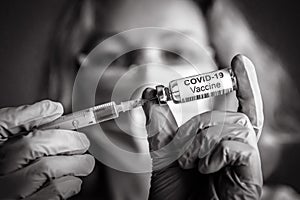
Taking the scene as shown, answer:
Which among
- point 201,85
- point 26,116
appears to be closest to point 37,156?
point 26,116

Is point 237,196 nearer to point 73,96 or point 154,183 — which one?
point 154,183

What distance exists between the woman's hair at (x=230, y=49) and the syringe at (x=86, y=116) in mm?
189

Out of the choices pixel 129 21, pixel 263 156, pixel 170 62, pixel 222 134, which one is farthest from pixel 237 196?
pixel 129 21

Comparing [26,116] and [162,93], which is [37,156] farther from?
[162,93]

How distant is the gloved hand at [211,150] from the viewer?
79 centimetres

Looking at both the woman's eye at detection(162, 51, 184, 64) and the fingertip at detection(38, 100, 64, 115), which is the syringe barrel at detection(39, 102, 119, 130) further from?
the woman's eye at detection(162, 51, 184, 64)

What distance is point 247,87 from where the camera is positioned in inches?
33.5

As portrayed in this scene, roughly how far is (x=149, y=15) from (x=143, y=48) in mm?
86

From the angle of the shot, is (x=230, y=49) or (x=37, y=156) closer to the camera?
(x=37, y=156)

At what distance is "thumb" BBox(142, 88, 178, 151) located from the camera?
0.85m

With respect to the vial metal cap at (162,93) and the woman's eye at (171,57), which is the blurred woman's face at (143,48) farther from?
the vial metal cap at (162,93)

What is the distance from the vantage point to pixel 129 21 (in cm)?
105

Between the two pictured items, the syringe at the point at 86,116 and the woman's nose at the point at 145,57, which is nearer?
the syringe at the point at 86,116

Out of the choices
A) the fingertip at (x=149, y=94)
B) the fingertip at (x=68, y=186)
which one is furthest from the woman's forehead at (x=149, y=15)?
the fingertip at (x=68, y=186)
